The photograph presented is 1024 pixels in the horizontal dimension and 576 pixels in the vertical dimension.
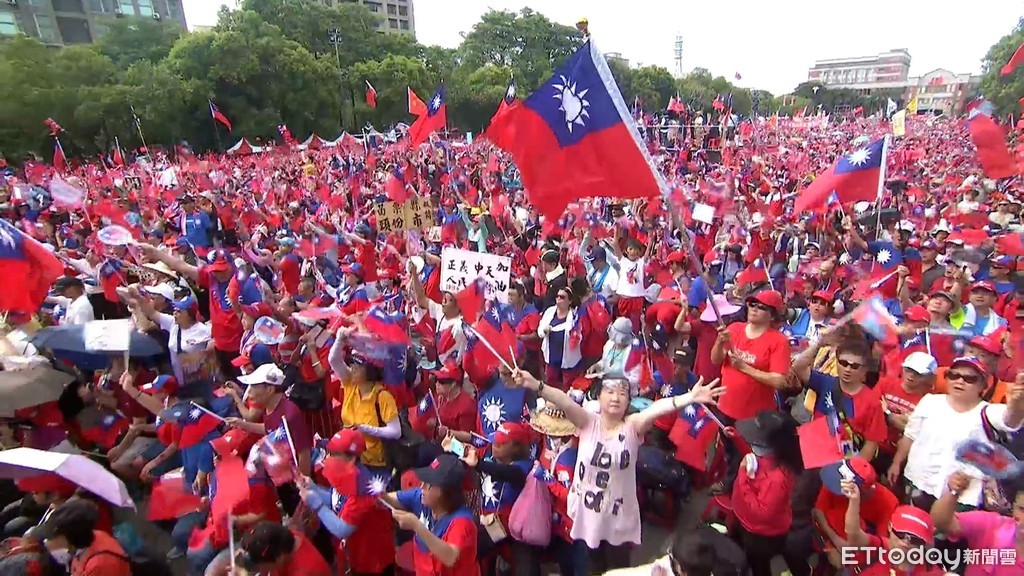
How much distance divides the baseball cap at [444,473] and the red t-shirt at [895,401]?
2512 millimetres

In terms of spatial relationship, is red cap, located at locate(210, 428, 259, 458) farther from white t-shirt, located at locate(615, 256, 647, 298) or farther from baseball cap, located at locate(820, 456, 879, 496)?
white t-shirt, located at locate(615, 256, 647, 298)

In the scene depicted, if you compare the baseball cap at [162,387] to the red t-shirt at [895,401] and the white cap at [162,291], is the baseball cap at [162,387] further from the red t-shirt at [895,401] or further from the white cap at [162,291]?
the red t-shirt at [895,401]

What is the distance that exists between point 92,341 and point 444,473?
3141 millimetres

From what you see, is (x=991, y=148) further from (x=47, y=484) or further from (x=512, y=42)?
(x=512, y=42)

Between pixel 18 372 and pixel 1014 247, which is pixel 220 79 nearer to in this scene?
pixel 18 372

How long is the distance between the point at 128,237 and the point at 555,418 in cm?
546

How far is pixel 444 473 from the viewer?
2.76 metres

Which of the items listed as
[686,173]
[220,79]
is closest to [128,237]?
[686,173]

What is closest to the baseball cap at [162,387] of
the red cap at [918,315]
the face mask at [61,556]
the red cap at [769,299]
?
the face mask at [61,556]

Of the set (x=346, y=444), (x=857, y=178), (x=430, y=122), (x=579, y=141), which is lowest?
(x=346, y=444)

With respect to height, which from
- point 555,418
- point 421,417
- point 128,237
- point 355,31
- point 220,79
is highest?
point 355,31

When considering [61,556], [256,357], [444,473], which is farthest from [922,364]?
[61,556]

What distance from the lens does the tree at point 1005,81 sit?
36719mm

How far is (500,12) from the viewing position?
57531 millimetres
